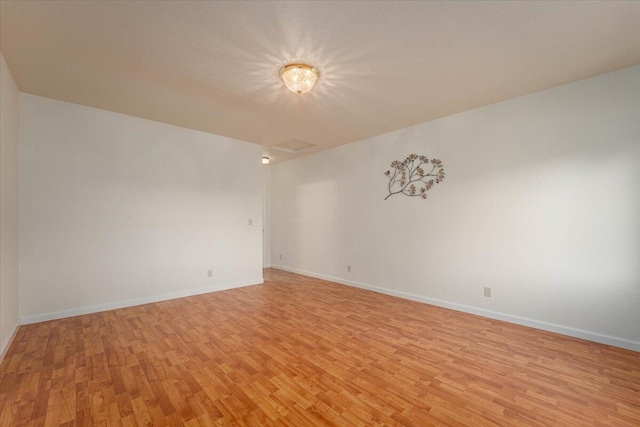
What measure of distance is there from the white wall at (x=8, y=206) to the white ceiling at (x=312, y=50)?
261mm

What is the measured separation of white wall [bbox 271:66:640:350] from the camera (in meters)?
2.57

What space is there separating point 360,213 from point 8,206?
4456 mm

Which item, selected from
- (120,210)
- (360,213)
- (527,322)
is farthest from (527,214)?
(120,210)

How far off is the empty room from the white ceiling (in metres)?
0.02

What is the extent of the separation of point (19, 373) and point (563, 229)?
5175 mm

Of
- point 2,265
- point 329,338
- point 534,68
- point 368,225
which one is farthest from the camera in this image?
point 368,225

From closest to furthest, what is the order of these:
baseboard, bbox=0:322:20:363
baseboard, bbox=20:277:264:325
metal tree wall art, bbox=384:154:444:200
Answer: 1. baseboard, bbox=0:322:20:363
2. baseboard, bbox=20:277:264:325
3. metal tree wall art, bbox=384:154:444:200

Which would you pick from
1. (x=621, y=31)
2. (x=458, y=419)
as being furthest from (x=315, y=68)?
(x=458, y=419)

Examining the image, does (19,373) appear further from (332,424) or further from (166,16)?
(166,16)

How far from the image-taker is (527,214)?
307 centimetres

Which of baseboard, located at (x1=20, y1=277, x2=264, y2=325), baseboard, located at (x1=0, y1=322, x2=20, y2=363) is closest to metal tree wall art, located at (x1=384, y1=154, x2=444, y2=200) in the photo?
baseboard, located at (x1=20, y1=277, x2=264, y2=325)

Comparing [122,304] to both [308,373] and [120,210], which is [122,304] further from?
[308,373]

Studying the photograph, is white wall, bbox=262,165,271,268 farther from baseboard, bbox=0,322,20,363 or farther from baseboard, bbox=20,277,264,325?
baseboard, bbox=0,322,20,363

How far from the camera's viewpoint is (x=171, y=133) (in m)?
4.14
